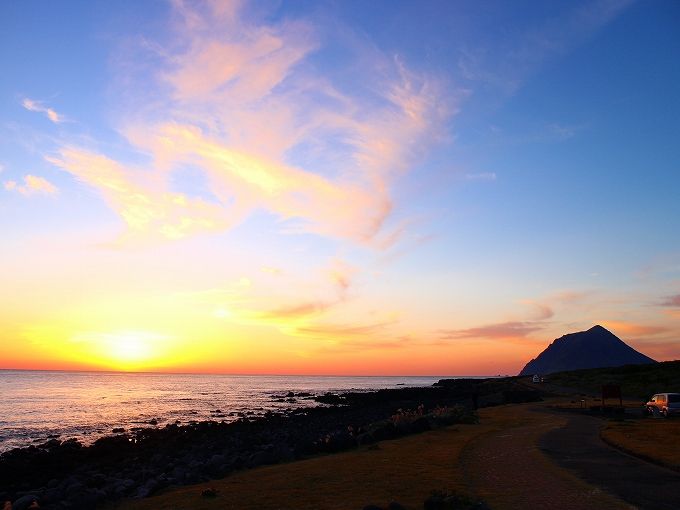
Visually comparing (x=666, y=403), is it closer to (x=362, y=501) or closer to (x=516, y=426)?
(x=516, y=426)

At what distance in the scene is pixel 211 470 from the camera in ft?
74.4

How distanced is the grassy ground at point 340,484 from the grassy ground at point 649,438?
6.82 metres

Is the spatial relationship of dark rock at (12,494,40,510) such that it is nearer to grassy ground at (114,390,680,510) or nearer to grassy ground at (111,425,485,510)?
grassy ground at (114,390,680,510)

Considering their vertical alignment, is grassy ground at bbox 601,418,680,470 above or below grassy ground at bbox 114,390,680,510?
above

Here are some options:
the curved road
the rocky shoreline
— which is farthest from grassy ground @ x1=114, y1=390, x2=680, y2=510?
the rocky shoreline

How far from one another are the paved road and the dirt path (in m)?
0.48

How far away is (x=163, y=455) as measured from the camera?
32625 millimetres

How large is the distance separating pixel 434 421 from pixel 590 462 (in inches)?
526

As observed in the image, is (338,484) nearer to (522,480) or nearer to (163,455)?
(522,480)

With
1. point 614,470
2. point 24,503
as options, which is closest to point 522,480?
point 614,470

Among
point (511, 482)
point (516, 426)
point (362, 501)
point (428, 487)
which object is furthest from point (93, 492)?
point (516, 426)

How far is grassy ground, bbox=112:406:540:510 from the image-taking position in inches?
541

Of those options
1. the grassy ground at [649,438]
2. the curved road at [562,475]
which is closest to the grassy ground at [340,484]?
the curved road at [562,475]

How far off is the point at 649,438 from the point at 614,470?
8.23 meters
